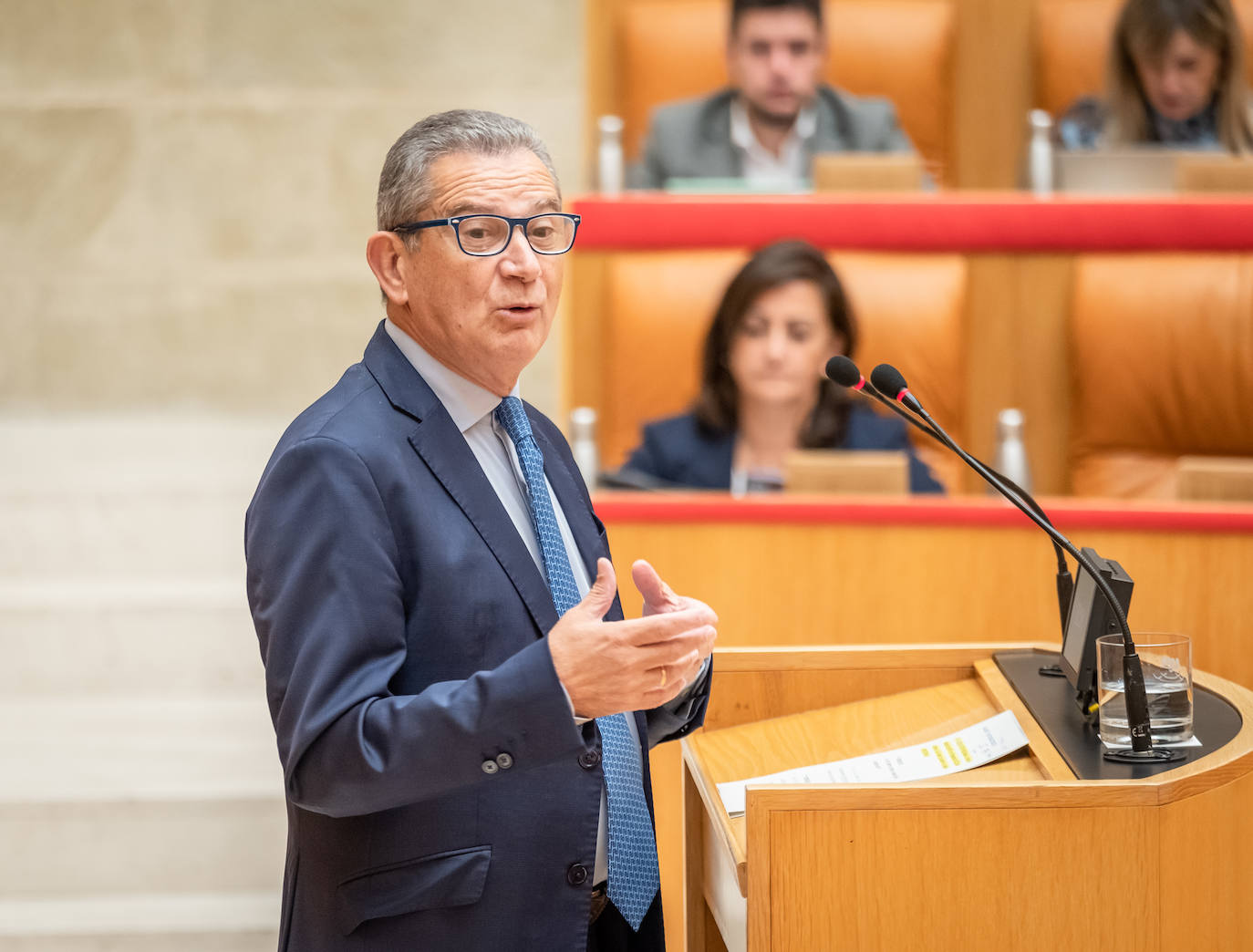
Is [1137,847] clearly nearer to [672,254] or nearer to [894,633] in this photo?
[894,633]

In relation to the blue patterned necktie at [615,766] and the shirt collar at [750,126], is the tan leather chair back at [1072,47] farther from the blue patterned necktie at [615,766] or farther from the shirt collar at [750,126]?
the blue patterned necktie at [615,766]

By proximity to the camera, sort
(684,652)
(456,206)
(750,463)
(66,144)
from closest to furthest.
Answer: (684,652)
(456,206)
(750,463)
(66,144)

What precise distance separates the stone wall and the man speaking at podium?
8.57 feet

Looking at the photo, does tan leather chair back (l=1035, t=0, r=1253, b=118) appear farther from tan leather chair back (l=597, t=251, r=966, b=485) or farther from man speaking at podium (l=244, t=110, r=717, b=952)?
man speaking at podium (l=244, t=110, r=717, b=952)

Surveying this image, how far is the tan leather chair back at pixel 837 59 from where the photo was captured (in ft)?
8.84

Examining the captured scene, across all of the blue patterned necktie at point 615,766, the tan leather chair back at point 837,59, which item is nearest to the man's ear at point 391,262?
the blue patterned necktie at point 615,766

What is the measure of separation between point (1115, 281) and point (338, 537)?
5.93ft

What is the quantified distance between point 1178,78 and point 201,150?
7.50ft

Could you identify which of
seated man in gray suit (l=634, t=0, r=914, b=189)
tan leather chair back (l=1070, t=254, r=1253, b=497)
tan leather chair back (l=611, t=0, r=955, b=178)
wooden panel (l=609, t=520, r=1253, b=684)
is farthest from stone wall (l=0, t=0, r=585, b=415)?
wooden panel (l=609, t=520, r=1253, b=684)

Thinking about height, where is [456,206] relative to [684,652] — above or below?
above

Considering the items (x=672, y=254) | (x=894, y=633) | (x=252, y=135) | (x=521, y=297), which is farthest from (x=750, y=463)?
(x=252, y=135)

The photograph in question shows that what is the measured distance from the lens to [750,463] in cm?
226

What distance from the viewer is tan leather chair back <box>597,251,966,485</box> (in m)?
2.33

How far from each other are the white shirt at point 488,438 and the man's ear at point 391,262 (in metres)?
0.03
